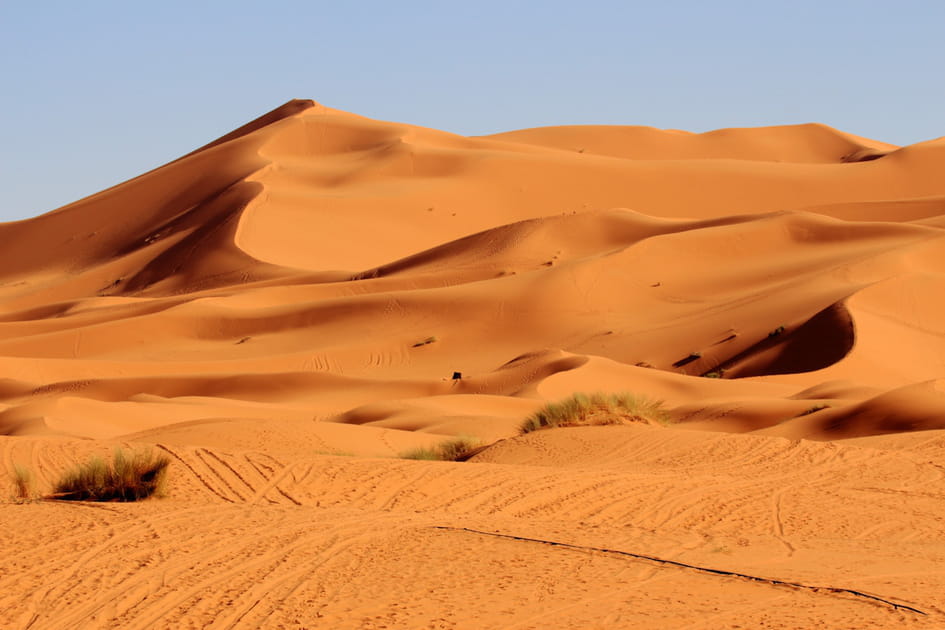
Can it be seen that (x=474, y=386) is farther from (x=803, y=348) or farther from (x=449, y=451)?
(x=449, y=451)

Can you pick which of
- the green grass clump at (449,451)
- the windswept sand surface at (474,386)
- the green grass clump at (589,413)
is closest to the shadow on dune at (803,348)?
the windswept sand surface at (474,386)

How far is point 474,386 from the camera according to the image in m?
29.0

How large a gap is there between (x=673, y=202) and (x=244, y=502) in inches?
2349

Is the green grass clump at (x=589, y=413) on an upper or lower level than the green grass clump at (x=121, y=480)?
lower

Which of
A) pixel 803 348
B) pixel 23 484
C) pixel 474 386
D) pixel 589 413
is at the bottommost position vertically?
pixel 803 348

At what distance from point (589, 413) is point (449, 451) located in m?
2.39

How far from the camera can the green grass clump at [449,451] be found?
1620cm

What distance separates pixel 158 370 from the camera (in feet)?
110

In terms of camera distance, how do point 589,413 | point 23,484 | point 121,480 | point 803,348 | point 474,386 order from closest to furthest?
point 121,480, point 23,484, point 589,413, point 474,386, point 803,348

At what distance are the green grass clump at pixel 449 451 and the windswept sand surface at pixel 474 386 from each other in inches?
29.3

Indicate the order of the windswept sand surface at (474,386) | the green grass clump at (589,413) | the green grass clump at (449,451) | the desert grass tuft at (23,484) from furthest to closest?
the green grass clump at (589,413) < the green grass clump at (449,451) < the desert grass tuft at (23,484) < the windswept sand surface at (474,386)

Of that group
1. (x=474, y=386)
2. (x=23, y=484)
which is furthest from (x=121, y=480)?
(x=474, y=386)

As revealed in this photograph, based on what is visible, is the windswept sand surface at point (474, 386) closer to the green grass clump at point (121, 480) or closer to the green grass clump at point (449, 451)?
the green grass clump at point (121, 480)

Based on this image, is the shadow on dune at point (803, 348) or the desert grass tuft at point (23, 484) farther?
the shadow on dune at point (803, 348)
